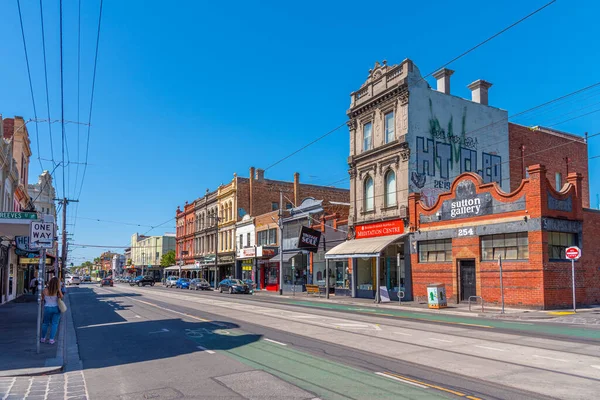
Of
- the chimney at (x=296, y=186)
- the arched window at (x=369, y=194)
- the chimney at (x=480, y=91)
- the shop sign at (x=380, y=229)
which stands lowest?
the shop sign at (x=380, y=229)

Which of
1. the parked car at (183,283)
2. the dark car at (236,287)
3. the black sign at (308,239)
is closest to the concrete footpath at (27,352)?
the black sign at (308,239)

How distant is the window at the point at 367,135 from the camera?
3597cm

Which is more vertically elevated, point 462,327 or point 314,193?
point 314,193

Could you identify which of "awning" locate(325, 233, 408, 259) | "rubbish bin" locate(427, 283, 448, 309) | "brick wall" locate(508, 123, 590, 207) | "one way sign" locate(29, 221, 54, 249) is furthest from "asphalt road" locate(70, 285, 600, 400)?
"brick wall" locate(508, 123, 590, 207)

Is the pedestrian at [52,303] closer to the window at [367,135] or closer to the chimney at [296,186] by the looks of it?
the window at [367,135]

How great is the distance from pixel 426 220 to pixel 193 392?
24.4 m

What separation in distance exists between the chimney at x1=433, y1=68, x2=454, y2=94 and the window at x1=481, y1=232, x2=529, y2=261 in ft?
44.5

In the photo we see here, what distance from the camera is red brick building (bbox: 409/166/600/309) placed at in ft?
78.0

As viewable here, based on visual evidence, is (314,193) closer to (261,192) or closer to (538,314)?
(261,192)

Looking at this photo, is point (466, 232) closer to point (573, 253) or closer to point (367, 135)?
point (573, 253)

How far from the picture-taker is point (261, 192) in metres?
61.3

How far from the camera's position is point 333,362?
9.72m

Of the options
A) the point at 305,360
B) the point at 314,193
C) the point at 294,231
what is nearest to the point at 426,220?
the point at 294,231

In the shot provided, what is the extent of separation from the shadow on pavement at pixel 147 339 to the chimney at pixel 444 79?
1008 inches
